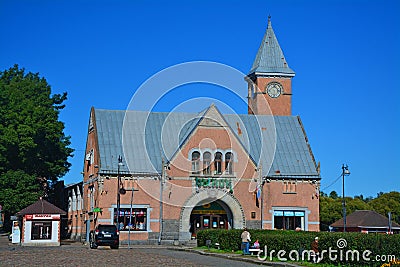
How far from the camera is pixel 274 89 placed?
76312mm

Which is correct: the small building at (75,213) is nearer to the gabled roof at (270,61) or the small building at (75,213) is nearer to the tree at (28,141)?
the tree at (28,141)

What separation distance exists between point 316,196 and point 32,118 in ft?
95.3

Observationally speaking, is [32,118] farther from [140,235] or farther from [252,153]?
[252,153]

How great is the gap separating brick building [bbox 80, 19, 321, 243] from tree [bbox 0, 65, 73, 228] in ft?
18.2

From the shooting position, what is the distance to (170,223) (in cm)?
5984

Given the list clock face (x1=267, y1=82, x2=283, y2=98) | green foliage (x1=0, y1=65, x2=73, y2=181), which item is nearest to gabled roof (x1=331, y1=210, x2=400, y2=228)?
clock face (x1=267, y1=82, x2=283, y2=98)

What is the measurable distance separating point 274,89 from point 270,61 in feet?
11.1

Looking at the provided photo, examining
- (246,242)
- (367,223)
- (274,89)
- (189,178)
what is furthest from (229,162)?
(367,223)

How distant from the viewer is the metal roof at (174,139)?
61.8 m

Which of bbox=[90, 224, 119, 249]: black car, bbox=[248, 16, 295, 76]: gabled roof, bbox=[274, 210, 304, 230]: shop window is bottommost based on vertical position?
bbox=[90, 224, 119, 249]: black car

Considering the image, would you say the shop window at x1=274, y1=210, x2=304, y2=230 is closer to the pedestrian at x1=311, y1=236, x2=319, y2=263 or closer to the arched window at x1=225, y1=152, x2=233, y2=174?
the arched window at x1=225, y1=152, x2=233, y2=174

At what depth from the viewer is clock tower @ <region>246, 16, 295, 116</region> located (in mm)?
75375

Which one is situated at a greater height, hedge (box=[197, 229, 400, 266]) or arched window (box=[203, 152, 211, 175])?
A: arched window (box=[203, 152, 211, 175])

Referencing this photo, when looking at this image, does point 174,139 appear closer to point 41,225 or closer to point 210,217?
point 210,217
